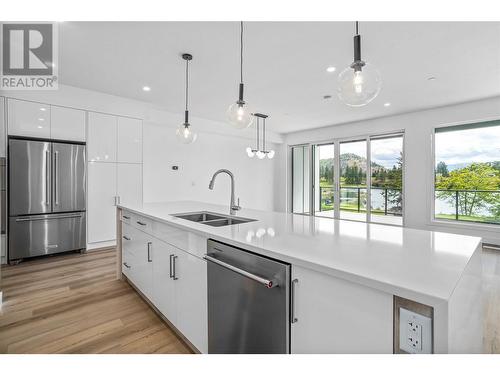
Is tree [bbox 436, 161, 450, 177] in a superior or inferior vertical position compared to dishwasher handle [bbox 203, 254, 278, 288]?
superior

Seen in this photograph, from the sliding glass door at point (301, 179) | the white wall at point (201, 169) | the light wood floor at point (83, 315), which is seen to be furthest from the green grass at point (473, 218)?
the white wall at point (201, 169)

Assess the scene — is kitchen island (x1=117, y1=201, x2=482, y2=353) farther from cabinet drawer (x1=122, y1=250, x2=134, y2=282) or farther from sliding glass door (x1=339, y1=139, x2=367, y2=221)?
sliding glass door (x1=339, y1=139, x2=367, y2=221)

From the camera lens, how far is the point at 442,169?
4965 millimetres

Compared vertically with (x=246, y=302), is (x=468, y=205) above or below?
above

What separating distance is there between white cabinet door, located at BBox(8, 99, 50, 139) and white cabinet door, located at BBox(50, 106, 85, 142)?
70 millimetres

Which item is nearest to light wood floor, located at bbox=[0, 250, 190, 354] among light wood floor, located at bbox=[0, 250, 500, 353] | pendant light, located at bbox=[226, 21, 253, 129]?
light wood floor, located at bbox=[0, 250, 500, 353]

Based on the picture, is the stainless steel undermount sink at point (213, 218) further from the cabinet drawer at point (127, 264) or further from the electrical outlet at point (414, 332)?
the electrical outlet at point (414, 332)

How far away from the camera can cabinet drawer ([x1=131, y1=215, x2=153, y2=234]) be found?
2.18 m

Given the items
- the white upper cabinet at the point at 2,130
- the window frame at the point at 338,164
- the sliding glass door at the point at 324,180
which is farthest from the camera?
the sliding glass door at the point at 324,180

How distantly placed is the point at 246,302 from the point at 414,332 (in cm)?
72

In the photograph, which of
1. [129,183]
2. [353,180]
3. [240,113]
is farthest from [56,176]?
[353,180]

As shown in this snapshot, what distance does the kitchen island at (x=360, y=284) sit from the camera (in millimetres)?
725

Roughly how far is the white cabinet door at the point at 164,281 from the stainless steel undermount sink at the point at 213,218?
32 centimetres

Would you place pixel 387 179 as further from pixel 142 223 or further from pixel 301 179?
pixel 142 223
